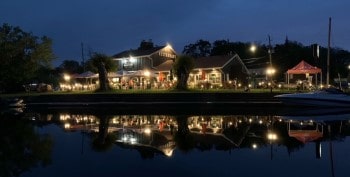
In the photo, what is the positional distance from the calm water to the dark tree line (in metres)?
33.1

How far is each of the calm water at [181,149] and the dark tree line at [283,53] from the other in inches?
1305

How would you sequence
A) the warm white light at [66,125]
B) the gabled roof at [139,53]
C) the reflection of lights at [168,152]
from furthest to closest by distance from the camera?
the gabled roof at [139,53], the warm white light at [66,125], the reflection of lights at [168,152]

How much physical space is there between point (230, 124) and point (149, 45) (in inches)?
1778

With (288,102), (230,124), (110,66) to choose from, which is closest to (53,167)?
Result: (230,124)

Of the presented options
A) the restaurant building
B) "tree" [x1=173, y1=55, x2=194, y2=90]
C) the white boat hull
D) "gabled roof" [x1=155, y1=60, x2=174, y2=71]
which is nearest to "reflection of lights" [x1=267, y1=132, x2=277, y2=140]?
the white boat hull

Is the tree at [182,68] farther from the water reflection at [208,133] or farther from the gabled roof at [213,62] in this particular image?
the water reflection at [208,133]

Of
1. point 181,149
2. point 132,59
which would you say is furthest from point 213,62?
point 181,149

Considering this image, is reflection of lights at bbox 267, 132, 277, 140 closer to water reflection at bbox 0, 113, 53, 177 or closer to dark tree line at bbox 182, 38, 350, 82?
water reflection at bbox 0, 113, 53, 177

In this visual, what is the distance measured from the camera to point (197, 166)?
1061 centimetres

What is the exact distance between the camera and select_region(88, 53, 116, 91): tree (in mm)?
44209

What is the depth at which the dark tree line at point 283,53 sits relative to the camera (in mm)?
66250

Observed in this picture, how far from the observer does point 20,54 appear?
4984 centimetres

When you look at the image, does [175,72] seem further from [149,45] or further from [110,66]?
[149,45]

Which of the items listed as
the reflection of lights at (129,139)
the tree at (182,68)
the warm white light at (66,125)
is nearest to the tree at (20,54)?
the tree at (182,68)
